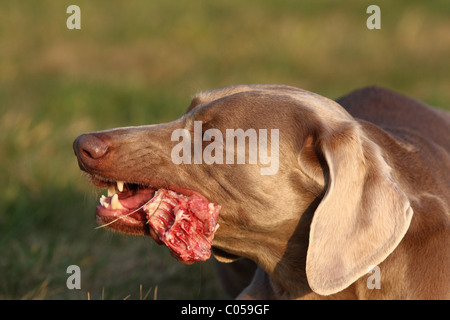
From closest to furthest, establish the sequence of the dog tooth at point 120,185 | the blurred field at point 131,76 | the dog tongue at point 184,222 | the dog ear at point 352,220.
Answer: the dog ear at point 352,220 → the dog tongue at point 184,222 → the dog tooth at point 120,185 → the blurred field at point 131,76

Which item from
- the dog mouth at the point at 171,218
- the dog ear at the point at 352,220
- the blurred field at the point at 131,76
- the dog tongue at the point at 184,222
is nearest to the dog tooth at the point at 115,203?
the dog mouth at the point at 171,218

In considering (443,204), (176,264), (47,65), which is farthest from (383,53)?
(443,204)

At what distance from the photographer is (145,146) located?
8.78ft

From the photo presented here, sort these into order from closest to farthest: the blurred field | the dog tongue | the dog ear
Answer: the dog ear < the dog tongue < the blurred field

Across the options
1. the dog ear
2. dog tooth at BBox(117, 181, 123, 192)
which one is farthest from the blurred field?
the dog ear

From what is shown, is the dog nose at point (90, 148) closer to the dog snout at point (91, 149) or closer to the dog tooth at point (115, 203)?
the dog snout at point (91, 149)

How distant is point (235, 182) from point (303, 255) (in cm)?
43

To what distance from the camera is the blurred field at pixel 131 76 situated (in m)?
4.03

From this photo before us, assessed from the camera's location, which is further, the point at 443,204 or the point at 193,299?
the point at 193,299

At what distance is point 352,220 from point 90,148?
0.98 m

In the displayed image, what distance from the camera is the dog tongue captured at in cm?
261

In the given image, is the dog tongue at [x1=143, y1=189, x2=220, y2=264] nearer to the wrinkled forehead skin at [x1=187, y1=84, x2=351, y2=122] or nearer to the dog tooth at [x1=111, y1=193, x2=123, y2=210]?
the dog tooth at [x1=111, y1=193, x2=123, y2=210]

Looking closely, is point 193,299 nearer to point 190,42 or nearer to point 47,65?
point 47,65
